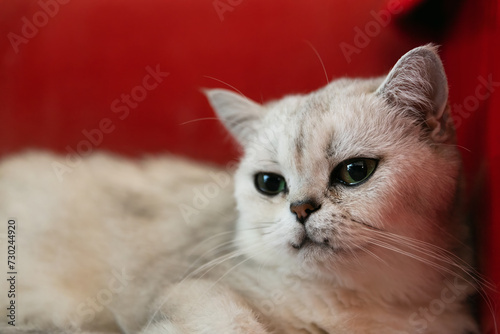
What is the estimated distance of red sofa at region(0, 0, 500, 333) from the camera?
1241 millimetres

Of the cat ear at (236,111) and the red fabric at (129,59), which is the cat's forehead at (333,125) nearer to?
the cat ear at (236,111)

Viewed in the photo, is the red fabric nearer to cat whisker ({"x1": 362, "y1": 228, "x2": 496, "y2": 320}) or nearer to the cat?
the cat

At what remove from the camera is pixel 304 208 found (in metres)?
0.90

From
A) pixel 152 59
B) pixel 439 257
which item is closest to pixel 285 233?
pixel 439 257

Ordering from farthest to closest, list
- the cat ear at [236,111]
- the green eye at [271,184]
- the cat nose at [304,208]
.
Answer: the cat ear at [236,111]
the green eye at [271,184]
the cat nose at [304,208]

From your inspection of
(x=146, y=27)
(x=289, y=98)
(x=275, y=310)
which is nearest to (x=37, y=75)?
(x=146, y=27)

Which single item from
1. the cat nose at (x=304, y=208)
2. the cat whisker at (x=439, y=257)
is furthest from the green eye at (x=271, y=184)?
the cat whisker at (x=439, y=257)

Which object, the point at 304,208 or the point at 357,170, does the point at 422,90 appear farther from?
the point at 304,208

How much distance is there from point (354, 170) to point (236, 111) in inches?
15.8

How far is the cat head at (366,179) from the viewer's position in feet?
2.94

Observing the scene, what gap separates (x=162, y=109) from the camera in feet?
4.42

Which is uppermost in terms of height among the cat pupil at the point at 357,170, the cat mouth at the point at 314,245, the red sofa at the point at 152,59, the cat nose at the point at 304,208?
the red sofa at the point at 152,59

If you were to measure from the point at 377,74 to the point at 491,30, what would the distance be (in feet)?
1.05

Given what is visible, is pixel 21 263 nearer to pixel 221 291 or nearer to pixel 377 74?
pixel 221 291
